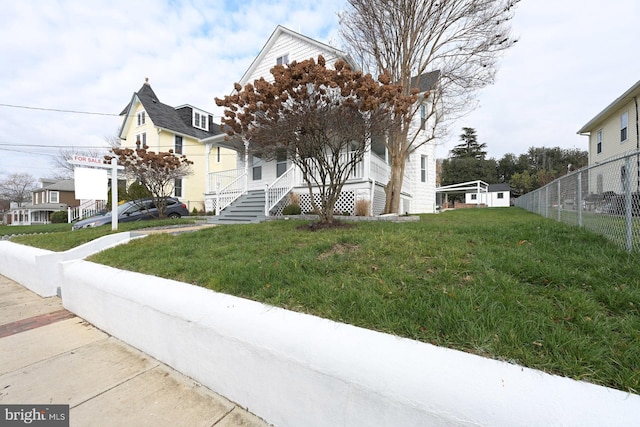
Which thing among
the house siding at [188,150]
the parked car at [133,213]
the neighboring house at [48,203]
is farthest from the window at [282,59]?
the neighboring house at [48,203]

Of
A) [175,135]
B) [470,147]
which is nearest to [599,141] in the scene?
[175,135]

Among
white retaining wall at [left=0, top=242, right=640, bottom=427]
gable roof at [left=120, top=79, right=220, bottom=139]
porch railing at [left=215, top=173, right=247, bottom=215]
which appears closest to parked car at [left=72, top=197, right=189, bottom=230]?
porch railing at [left=215, top=173, right=247, bottom=215]

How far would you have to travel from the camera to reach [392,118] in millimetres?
6012

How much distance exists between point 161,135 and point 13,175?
161ft

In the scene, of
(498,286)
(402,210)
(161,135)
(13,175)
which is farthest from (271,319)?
(13,175)

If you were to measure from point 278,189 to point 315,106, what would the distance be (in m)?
5.66

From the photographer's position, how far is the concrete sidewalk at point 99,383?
1.97 metres

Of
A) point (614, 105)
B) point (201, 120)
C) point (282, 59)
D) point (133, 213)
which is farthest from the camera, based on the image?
point (201, 120)

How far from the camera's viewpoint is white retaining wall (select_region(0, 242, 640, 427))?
4.13ft

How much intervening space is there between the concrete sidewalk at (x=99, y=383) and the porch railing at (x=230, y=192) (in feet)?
28.6

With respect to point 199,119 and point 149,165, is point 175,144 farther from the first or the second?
point 149,165

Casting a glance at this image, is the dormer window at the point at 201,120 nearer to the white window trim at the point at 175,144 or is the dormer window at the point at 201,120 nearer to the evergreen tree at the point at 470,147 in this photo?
the white window trim at the point at 175,144

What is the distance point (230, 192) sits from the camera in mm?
12797

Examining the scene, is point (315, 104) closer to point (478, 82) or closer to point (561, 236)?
point (561, 236)
